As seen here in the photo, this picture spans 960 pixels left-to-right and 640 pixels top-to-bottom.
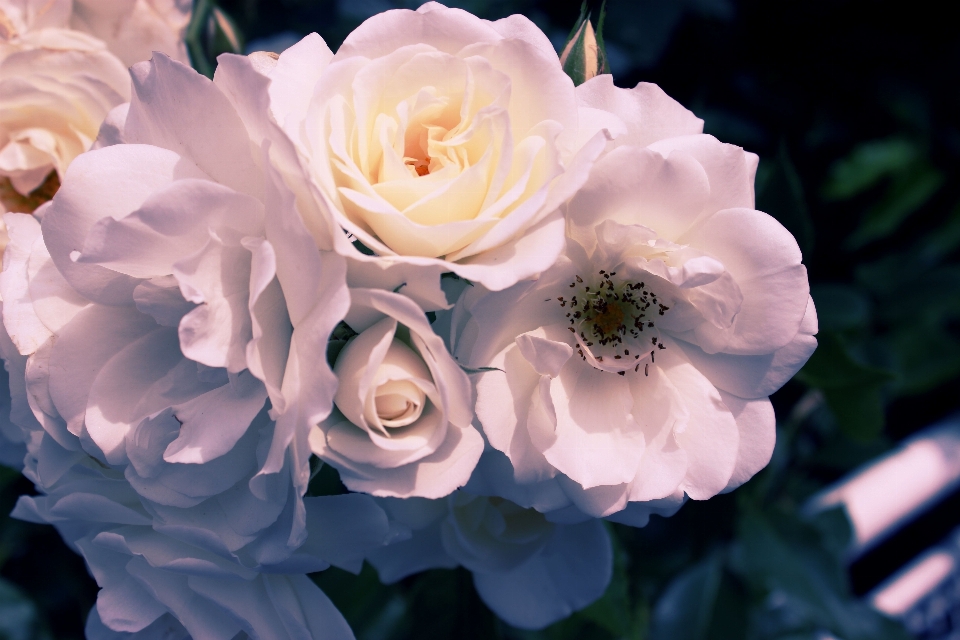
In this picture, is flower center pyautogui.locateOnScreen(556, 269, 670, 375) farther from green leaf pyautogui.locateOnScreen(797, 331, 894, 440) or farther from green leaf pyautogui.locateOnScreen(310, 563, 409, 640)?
green leaf pyautogui.locateOnScreen(310, 563, 409, 640)

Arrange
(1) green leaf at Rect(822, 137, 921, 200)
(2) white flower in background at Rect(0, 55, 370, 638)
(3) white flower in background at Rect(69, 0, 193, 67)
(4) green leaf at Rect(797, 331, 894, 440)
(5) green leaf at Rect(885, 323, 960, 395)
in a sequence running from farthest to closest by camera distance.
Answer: (1) green leaf at Rect(822, 137, 921, 200) → (5) green leaf at Rect(885, 323, 960, 395) → (4) green leaf at Rect(797, 331, 894, 440) → (3) white flower in background at Rect(69, 0, 193, 67) → (2) white flower in background at Rect(0, 55, 370, 638)

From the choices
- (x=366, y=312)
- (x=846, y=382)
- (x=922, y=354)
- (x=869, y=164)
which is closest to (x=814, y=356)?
(x=846, y=382)

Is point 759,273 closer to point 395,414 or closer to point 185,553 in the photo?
point 395,414

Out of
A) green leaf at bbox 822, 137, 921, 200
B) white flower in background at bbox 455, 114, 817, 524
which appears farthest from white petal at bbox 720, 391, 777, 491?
green leaf at bbox 822, 137, 921, 200

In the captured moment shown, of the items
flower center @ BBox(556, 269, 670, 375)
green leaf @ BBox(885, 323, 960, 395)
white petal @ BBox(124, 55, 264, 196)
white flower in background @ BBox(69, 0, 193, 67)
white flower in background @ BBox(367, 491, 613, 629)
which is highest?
white petal @ BBox(124, 55, 264, 196)

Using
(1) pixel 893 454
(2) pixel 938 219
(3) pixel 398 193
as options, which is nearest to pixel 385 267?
(3) pixel 398 193

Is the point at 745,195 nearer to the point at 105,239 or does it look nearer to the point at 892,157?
the point at 105,239
